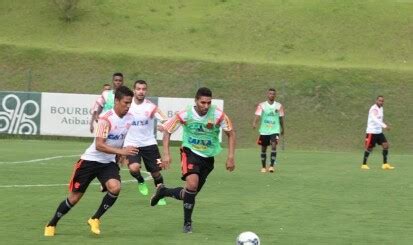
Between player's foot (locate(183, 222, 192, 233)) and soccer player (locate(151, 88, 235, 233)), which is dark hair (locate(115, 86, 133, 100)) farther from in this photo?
player's foot (locate(183, 222, 192, 233))

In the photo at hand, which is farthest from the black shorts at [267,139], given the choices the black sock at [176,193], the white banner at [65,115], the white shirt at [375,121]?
the white banner at [65,115]

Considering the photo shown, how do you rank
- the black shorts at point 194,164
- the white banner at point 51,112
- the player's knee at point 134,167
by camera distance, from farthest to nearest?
the white banner at point 51,112, the player's knee at point 134,167, the black shorts at point 194,164

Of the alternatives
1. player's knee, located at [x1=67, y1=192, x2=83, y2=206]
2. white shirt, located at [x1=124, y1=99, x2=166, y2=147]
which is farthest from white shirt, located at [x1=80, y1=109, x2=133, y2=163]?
white shirt, located at [x1=124, y1=99, x2=166, y2=147]

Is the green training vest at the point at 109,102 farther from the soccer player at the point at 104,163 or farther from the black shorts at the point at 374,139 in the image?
the black shorts at the point at 374,139

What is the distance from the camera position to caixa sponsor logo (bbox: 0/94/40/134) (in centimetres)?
3603

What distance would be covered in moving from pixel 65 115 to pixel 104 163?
24.8 m

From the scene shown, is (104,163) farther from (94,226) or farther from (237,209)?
(237,209)

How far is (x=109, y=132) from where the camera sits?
36.5 feet

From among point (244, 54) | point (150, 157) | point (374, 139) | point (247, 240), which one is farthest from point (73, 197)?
point (244, 54)

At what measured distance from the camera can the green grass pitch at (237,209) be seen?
37.3 ft

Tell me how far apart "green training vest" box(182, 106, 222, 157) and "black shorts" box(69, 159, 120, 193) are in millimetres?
1246

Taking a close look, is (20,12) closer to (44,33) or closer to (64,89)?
(44,33)

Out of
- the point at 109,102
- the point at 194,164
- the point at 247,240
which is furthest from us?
the point at 109,102

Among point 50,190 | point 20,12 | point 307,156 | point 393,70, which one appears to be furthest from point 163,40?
point 50,190
